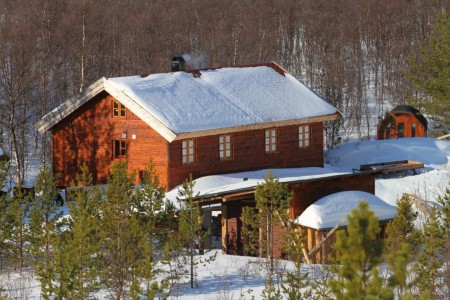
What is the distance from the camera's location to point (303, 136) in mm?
33062

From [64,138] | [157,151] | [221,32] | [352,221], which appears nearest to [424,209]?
[157,151]

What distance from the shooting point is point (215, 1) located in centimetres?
7450

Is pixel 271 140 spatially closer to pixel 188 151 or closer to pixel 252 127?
pixel 252 127

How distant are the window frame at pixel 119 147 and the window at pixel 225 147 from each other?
3.14m

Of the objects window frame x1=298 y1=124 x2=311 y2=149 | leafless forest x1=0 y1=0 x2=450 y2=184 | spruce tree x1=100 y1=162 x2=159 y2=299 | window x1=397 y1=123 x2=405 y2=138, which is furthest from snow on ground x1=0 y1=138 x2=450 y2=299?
leafless forest x1=0 y1=0 x2=450 y2=184

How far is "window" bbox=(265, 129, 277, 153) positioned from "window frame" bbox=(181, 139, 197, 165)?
11.4 ft

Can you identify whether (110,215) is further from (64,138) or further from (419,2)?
(419,2)

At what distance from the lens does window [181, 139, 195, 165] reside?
94.9 feet

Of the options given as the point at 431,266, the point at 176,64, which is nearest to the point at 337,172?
the point at 176,64

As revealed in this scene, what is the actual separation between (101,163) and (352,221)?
71.9ft

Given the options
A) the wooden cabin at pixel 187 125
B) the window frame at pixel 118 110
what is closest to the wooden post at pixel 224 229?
the wooden cabin at pixel 187 125

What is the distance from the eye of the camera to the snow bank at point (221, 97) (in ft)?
95.8

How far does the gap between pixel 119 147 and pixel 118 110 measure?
4.07 feet

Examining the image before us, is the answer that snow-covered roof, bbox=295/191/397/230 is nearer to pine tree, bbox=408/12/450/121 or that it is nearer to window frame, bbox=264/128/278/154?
window frame, bbox=264/128/278/154
